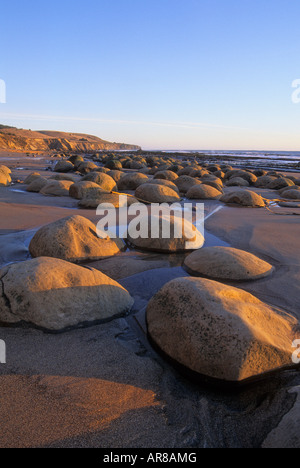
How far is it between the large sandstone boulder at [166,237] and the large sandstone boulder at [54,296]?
1615 mm

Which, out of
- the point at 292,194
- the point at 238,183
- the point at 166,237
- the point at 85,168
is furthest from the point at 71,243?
the point at 85,168

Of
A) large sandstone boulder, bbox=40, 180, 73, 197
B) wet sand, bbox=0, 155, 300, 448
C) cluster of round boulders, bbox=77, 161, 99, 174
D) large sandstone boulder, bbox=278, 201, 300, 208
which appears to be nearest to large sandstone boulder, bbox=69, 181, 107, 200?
large sandstone boulder, bbox=40, 180, 73, 197

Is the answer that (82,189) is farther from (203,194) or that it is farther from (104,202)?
(203,194)

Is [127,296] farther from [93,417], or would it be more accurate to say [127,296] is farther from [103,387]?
[93,417]

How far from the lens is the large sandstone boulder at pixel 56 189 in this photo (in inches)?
310

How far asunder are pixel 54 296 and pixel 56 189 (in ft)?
20.2

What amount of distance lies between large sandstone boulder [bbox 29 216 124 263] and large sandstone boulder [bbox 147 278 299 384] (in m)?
1.52

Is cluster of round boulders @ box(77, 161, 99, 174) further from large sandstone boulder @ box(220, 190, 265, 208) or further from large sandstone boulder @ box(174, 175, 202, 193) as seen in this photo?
large sandstone boulder @ box(220, 190, 265, 208)

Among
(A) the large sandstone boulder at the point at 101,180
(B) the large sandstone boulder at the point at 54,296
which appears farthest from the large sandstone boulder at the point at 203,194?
(B) the large sandstone boulder at the point at 54,296

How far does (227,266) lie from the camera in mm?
3221

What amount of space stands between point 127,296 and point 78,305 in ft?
1.58

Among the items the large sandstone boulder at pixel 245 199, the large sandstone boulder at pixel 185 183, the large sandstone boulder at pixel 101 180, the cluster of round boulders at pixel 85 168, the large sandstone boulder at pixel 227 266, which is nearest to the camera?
the large sandstone boulder at pixel 227 266

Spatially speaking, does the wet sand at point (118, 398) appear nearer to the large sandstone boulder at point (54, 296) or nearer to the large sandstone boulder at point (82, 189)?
the large sandstone boulder at point (54, 296)

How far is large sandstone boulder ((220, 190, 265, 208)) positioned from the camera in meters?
7.53
